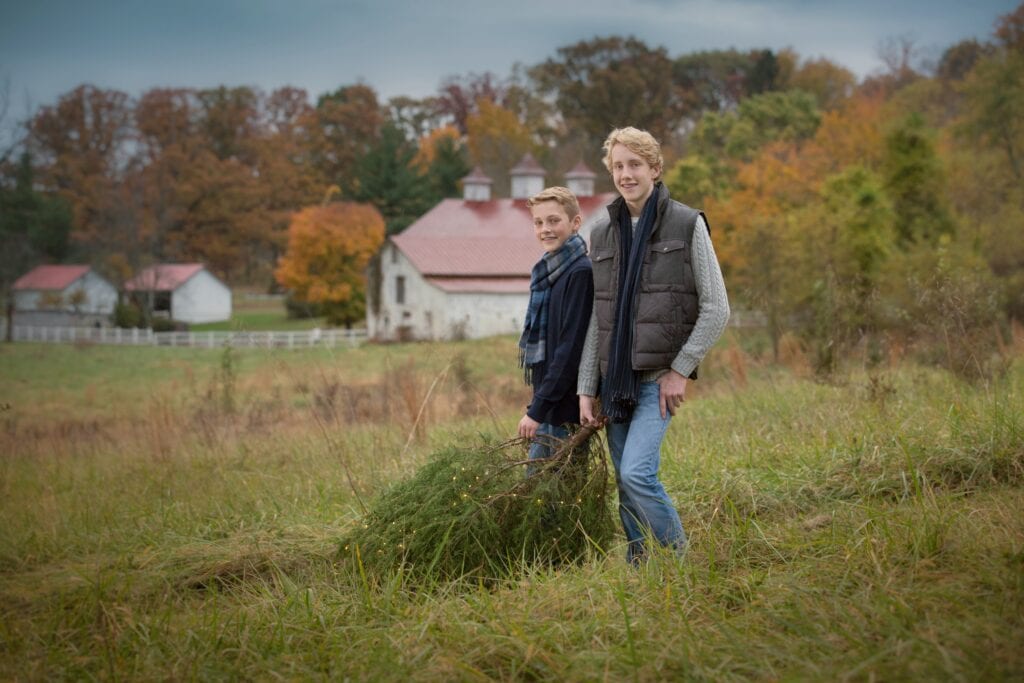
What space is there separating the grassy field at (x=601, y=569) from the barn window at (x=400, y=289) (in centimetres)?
3287

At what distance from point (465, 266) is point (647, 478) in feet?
116

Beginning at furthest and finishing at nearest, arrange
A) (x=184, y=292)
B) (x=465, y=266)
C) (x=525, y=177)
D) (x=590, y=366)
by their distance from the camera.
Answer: (x=184, y=292) → (x=525, y=177) → (x=465, y=266) → (x=590, y=366)

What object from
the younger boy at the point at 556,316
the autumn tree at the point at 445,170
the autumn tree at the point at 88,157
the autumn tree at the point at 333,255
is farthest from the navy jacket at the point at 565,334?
the autumn tree at the point at 88,157

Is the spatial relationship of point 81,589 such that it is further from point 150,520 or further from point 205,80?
point 205,80

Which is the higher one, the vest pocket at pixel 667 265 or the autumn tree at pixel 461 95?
the autumn tree at pixel 461 95

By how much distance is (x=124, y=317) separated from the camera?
149ft

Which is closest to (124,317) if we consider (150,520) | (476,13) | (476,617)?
(476,13)

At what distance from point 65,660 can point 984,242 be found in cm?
2177

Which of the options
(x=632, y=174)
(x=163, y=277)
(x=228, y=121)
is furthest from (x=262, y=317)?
(x=632, y=174)

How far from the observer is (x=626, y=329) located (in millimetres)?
3930

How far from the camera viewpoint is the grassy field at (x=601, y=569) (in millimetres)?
2906

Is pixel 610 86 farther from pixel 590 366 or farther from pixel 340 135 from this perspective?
pixel 590 366

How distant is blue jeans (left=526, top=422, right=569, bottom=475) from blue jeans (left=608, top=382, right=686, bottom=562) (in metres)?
0.35

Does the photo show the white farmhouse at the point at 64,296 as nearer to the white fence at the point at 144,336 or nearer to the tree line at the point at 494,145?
the tree line at the point at 494,145
